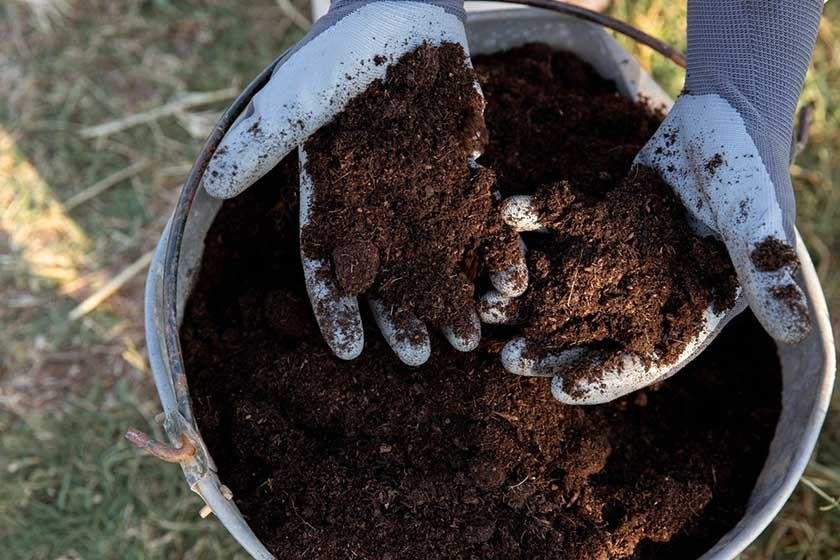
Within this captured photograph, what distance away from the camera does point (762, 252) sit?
1105 mm

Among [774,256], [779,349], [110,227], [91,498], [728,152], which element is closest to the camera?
[774,256]

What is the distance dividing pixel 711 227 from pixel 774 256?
0.15 meters

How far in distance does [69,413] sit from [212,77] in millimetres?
1108

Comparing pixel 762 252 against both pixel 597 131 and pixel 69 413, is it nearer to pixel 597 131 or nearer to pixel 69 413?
pixel 597 131

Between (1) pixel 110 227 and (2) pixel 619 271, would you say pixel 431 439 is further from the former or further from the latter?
(1) pixel 110 227

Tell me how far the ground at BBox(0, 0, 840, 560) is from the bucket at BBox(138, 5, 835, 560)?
64cm

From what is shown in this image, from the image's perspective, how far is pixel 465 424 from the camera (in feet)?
4.25

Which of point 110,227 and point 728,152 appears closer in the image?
point 728,152

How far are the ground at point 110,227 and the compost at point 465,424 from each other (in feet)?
2.18

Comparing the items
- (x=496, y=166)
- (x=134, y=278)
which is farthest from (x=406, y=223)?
(x=134, y=278)

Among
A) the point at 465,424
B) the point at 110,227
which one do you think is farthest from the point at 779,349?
the point at 110,227

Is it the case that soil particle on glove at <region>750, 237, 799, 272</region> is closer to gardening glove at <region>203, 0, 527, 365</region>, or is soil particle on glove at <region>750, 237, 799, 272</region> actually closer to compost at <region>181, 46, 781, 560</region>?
compost at <region>181, 46, 781, 560</region>

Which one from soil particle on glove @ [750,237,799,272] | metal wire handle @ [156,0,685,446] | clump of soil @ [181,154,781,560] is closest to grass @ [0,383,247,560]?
clump of soil @ [181,154,781,560]

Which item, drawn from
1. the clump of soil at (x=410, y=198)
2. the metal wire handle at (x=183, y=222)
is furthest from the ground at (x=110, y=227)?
the clump of soil at (x=410, y=198)
